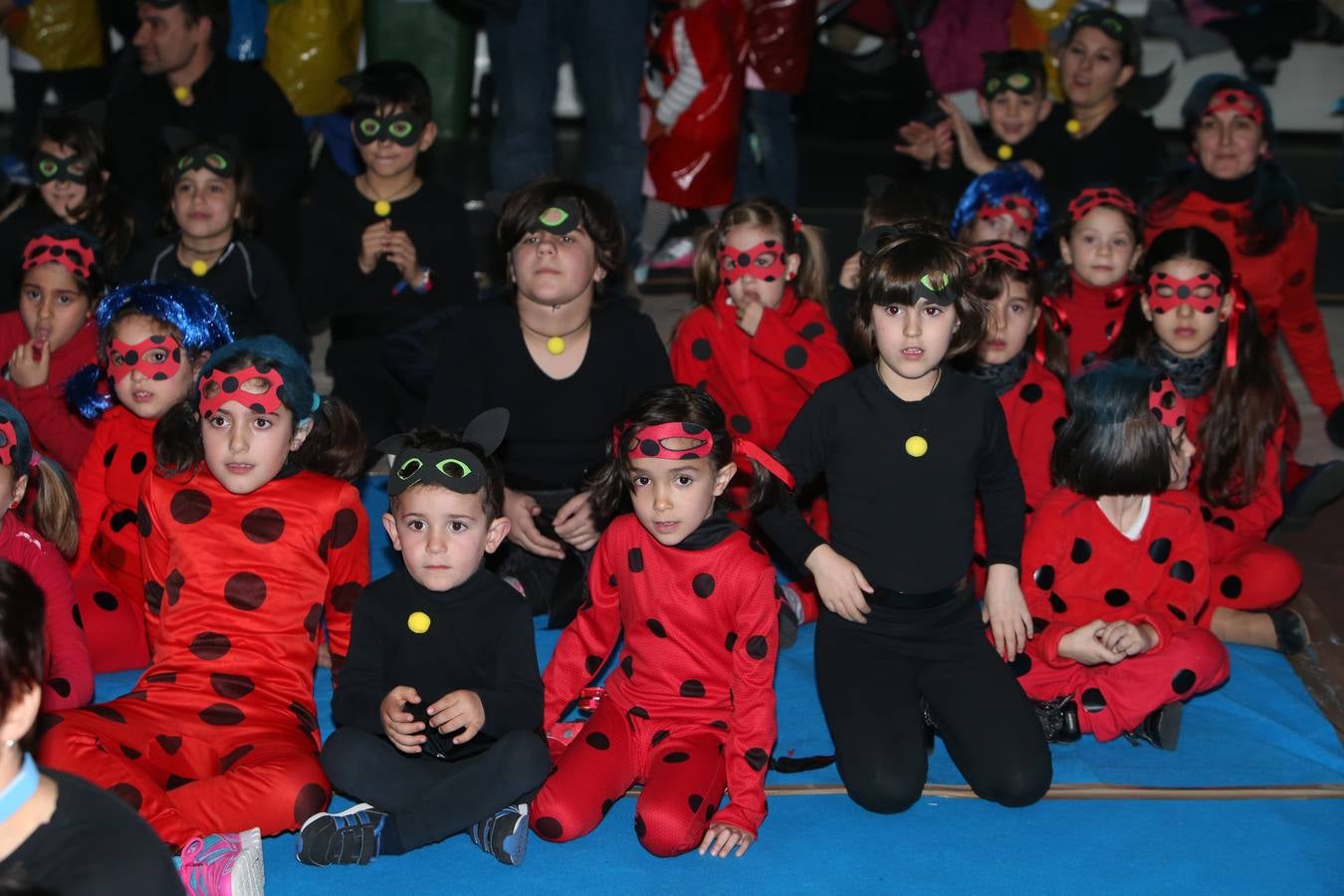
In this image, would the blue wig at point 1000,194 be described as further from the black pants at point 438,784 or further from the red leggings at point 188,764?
the red leggings at point 188,764

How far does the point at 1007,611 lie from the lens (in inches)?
120

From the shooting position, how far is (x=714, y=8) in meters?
5.55

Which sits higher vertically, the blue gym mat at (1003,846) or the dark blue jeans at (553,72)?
the dark blue jeans at (553,72)

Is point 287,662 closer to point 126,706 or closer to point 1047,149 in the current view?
point 126,706

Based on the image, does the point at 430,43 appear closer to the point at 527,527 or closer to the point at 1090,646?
the point at 527,527

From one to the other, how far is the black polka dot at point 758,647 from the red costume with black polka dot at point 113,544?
1.40 meters

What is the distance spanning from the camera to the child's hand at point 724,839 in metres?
2.72

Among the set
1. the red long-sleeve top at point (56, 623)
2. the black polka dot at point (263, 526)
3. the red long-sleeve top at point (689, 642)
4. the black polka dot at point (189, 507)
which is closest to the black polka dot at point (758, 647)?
the red long-sleeve top at point (689, 642)

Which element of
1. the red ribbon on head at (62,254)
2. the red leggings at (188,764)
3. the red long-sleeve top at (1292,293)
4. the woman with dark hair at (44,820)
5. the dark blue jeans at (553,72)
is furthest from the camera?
the dark blue jeans at (553,72)

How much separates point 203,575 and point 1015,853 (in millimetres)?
1660

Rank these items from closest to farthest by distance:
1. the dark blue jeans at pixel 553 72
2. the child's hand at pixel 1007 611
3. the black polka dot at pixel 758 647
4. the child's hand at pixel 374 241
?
the black polka dot at pixel 758 647 → the child's hand at pixel 1007 611 → the child's hand at pixel 374 241 → the dark blue jeans at pixel 553 72

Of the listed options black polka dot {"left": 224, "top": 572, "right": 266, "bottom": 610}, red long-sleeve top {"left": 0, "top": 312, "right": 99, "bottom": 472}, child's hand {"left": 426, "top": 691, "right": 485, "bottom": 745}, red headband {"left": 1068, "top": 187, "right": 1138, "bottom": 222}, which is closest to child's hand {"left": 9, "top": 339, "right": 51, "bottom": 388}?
red long-sleeve top {"left": 0, "top": 312, "right": 99, "bottom": 472}

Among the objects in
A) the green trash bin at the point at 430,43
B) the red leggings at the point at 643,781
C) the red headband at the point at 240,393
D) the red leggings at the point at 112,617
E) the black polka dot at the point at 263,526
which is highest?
the green trash bin at the point at 430,43

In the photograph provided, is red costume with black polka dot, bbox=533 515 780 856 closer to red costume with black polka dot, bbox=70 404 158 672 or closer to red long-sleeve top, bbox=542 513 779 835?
red long-sleeve top, bbox=542 513 779 835
